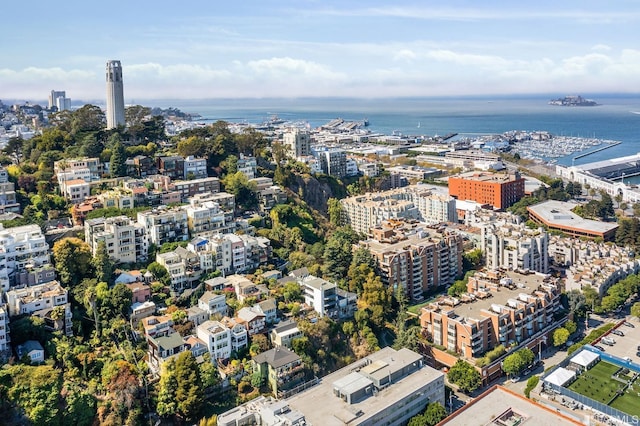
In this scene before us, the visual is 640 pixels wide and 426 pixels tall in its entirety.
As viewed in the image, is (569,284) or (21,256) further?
(569,284)

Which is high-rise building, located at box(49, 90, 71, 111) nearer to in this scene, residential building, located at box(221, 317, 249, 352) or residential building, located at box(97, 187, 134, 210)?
residential building, located at box(97, 187, 134, 210)

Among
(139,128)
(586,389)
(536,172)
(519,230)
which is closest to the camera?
(586,389)

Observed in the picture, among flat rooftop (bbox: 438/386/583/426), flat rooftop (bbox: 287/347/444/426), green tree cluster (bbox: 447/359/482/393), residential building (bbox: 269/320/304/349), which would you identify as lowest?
green tree cluster (bbox: 447/359/482/393)

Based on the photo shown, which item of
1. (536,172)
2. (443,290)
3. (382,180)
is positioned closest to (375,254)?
(443,290)

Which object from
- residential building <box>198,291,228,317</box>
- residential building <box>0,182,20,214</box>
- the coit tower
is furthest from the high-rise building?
residential building <box>198,291,228,317</box>

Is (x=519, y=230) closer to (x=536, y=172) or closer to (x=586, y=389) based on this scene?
(x=586, y=389)

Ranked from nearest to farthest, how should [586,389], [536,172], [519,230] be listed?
1. [586,389]
2. [519,230]
3. [536,172]

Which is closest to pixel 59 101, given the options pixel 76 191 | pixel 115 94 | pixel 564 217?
pixel 115 94
